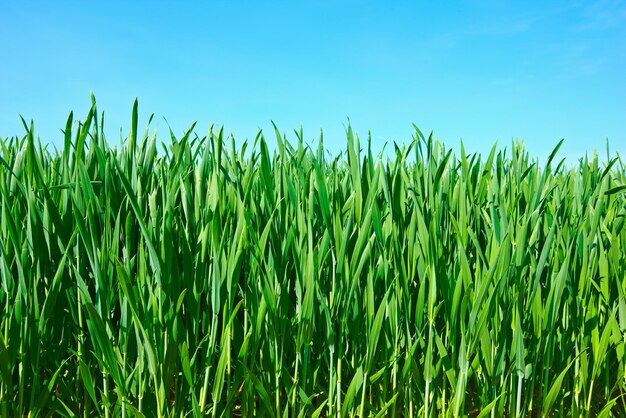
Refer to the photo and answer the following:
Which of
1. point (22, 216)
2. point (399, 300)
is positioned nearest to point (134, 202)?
point (22, 216)

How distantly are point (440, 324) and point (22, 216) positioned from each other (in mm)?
1156

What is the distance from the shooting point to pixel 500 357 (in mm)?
1404

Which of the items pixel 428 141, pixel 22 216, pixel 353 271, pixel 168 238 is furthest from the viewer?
pixel 428 141

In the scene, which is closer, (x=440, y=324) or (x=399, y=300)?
(x=399, y=300)

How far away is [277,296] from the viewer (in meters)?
1.36

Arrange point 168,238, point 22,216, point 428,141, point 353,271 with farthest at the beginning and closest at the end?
point 428,141, point 22,216, point 353,271, point 168,238

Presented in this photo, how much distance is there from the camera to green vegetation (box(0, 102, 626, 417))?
51.4 inches

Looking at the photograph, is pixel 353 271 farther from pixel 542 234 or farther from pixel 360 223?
pixel 542 234

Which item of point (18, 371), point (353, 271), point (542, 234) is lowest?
point (18, 371)

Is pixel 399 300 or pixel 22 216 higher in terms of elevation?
pixel 22 216

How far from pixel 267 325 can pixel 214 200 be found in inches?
13.0

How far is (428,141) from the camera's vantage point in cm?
163

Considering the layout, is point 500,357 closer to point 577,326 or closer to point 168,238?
point 577,326

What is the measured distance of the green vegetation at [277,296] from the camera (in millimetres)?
1306
